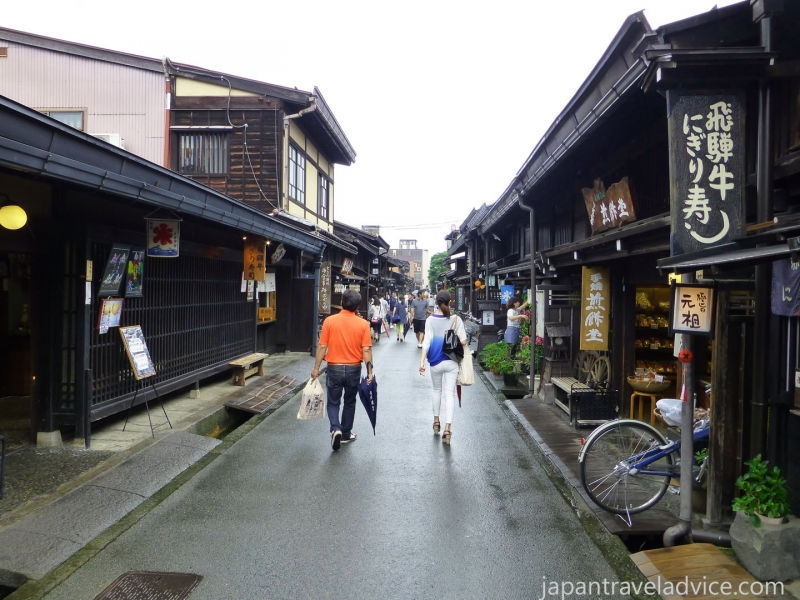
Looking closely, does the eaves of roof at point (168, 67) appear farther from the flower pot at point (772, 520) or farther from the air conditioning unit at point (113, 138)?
the flower pot at point (772, 520)

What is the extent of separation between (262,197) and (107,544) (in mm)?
14875

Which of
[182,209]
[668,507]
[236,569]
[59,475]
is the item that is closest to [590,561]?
[668,507]

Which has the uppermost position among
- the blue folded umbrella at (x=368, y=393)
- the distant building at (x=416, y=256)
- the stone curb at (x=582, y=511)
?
the distant building at (x=416, y=256)

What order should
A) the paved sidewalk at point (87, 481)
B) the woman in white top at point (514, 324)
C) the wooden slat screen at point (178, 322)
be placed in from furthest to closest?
the woman in white top at point (514, 324) → the wooden slat screen at point (178, 322) → the paved sidewalk at point (87, 481)

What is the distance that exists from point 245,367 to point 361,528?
8055 millimetres

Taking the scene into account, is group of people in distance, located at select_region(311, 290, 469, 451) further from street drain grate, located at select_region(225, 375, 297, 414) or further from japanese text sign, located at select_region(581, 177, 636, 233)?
japanese text sign, located at select_region(581, 177, 636, 233)

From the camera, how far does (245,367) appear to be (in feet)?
41.1

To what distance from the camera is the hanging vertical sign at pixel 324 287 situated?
20516 mm

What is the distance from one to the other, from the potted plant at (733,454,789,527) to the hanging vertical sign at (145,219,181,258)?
7785 mm

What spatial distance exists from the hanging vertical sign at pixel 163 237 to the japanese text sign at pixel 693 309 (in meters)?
6.98

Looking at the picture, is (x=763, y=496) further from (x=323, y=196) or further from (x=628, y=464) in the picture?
(x=323, y=196)

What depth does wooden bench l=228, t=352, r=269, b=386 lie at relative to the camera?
12.4 metres

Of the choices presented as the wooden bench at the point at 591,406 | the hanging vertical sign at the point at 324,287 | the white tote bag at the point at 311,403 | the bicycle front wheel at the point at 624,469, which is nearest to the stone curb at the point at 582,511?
the bicycle front wheel at the point at 624,469

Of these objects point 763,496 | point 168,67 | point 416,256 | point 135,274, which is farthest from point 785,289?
point 416,256
